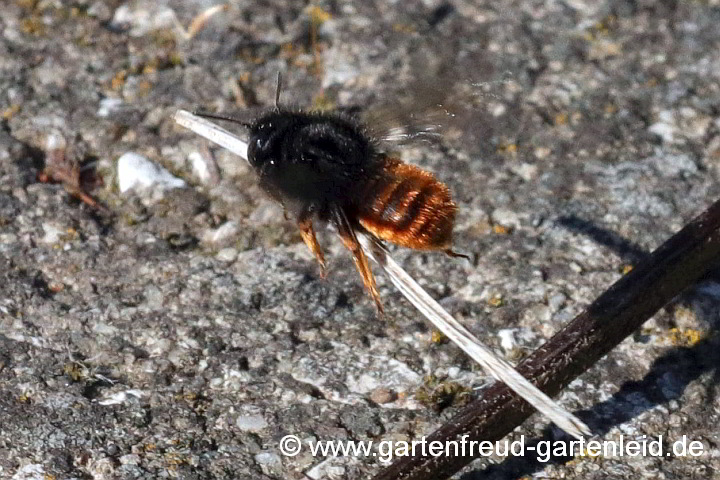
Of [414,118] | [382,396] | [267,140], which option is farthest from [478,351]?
[414,118]

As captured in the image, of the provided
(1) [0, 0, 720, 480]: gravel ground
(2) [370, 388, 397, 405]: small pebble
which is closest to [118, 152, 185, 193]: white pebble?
(1) [0, 0, 720, 480]: gravel ground

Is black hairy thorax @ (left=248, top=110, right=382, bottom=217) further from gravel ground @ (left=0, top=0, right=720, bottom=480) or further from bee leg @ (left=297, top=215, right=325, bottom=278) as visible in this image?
gravel ground @ (left=0, top=0, right=720, bottom=480)

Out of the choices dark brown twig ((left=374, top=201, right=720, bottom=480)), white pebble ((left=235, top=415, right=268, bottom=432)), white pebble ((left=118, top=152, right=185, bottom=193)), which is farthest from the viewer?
white pebble ((left=118, top=152, right=185, bottom=193))

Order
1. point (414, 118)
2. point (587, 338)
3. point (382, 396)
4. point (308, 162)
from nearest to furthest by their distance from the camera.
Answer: point (587, 338) < point (308, 162) < point (382, 396) < point (414, 118)

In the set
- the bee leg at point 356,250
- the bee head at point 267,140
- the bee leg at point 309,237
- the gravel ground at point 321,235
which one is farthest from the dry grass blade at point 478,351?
the gravel ground at point 321,235

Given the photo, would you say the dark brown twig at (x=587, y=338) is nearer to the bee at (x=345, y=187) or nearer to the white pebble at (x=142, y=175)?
the bee at (x=345, y=187)

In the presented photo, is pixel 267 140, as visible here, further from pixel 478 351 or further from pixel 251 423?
pixel 478 351
